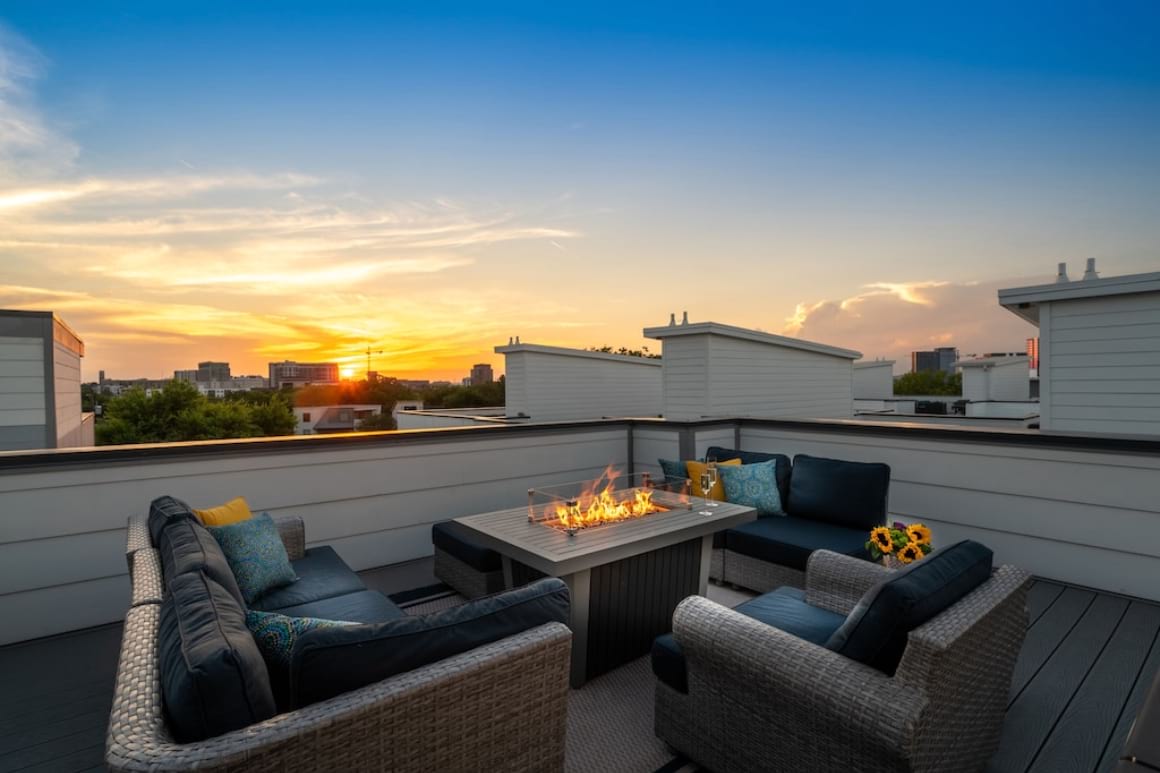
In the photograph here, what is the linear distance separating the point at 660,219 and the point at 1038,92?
13.8ft

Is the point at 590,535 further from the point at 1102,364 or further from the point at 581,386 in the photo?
the point at 581,386

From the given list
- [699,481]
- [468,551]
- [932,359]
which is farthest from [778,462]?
[932,359]

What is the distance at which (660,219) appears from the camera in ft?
23.6

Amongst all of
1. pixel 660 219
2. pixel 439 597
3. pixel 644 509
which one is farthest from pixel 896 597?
pixel 660 219

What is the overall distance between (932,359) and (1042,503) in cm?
2009

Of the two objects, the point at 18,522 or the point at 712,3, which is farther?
the point at 712,3

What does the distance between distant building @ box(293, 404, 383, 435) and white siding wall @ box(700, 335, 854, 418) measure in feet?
38.5

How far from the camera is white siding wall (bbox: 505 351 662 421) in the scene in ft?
28.7

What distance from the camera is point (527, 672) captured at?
1.45m

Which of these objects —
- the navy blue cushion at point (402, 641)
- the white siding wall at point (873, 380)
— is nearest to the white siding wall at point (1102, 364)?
the navy blue cushion at point (402, 641)

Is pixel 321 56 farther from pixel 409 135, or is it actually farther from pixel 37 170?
pixel 37 170

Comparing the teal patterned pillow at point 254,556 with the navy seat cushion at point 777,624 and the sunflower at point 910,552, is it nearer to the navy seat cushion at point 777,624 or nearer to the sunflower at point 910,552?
the navy seat cushion at point 777,624

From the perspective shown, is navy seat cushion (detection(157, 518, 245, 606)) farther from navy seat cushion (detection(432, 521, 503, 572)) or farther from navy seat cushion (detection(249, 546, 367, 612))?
navy seat cushion (detection(432, 521, 503, 572))

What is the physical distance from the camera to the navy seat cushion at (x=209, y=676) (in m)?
1.01
